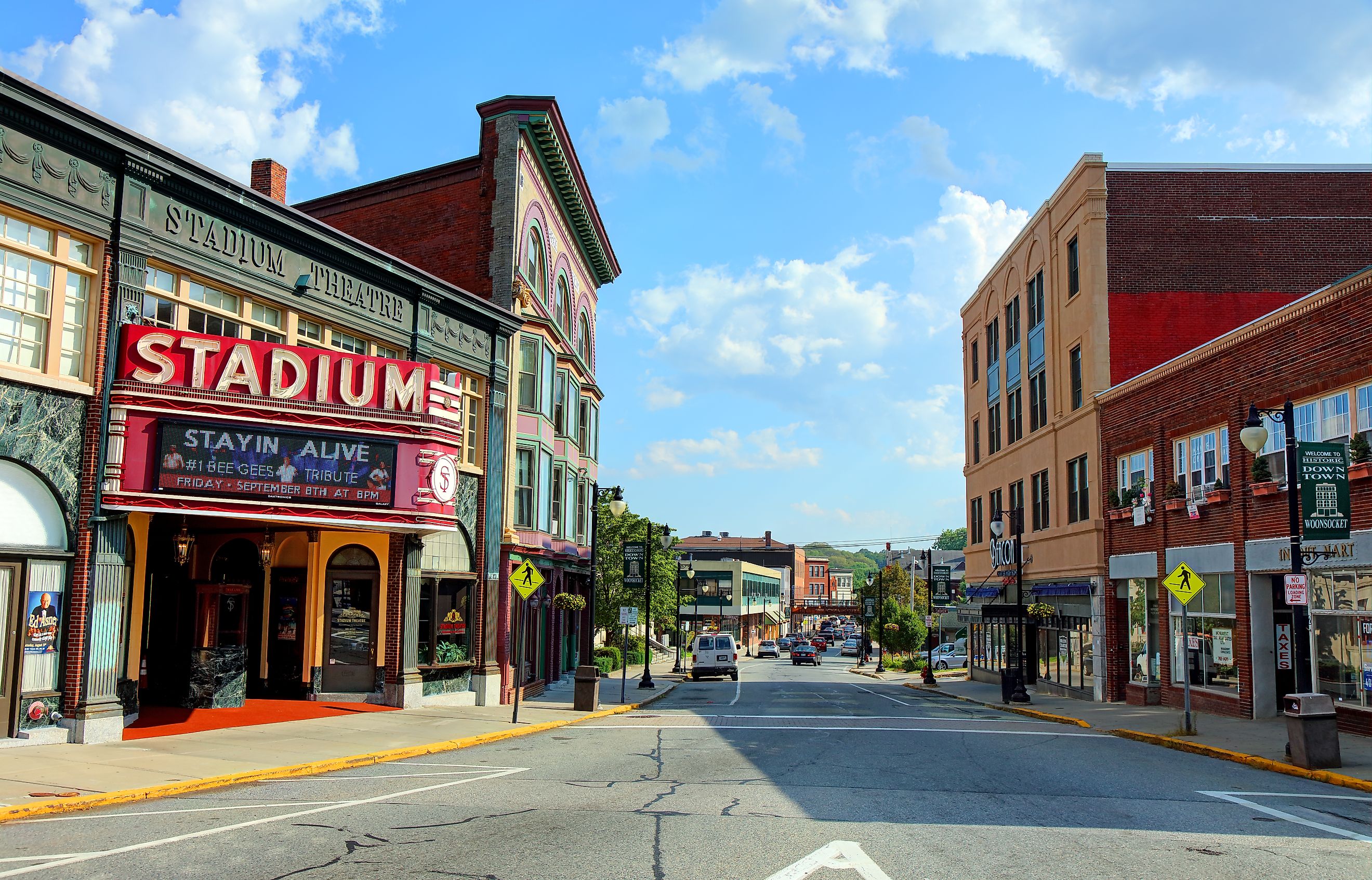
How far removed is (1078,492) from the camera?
34.6 metres

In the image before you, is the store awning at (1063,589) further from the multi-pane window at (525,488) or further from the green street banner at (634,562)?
the multi-pane window at (525,488)

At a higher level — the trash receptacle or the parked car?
the trash receptacle

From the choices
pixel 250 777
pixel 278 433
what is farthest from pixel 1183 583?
pixel 278 433

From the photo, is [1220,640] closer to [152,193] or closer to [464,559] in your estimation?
[464,559]

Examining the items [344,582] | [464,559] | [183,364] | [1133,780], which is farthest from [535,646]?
[1133,780]

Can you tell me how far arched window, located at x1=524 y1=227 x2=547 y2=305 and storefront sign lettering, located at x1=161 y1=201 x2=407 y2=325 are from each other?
20.2 ft

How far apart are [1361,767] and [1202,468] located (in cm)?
1162

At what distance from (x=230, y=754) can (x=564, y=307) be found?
21.3 meters

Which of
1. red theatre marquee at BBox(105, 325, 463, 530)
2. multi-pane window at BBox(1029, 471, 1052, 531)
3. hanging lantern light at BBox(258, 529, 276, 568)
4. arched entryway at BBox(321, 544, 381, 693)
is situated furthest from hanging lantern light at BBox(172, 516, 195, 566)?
multi-pane window at BBox(1029, 471, 1052, 531)

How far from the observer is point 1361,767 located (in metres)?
15.4

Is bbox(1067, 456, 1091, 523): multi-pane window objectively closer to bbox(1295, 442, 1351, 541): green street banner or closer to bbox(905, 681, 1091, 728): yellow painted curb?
bbox(905, 681, 1091, 728): yellow painted curb

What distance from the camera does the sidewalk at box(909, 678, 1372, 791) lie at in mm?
16391

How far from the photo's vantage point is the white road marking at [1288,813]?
10406 millimetres

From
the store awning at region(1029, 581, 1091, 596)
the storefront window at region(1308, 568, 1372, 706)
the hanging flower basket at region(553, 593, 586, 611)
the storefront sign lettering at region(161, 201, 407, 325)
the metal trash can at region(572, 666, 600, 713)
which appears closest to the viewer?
the storefront sign lettering at region(161, 201, 407, 325)
